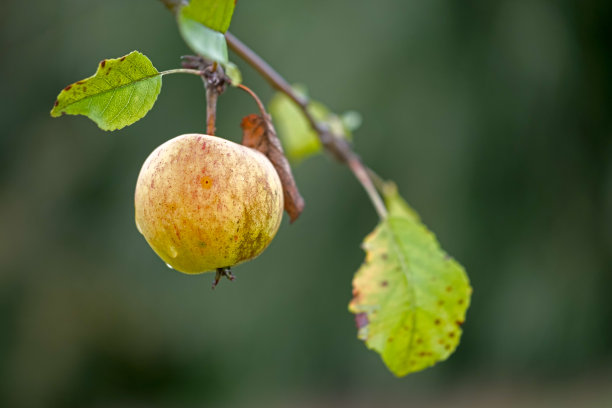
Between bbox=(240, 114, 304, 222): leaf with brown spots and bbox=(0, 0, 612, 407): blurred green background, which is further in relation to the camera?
bbox=(0, 0, 612, 407): blurred green background

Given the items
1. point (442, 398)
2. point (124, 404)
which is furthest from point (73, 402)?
point (442, 398)

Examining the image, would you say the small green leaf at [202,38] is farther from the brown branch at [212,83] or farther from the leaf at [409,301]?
the leaf at [409,301]

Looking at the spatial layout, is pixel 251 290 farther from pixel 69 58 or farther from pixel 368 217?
pixel 69 58

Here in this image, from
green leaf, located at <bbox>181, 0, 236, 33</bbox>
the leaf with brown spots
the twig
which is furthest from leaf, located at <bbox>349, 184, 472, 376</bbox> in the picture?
green leaf, located at <bbox>181, 0, 236, 33</bbox>

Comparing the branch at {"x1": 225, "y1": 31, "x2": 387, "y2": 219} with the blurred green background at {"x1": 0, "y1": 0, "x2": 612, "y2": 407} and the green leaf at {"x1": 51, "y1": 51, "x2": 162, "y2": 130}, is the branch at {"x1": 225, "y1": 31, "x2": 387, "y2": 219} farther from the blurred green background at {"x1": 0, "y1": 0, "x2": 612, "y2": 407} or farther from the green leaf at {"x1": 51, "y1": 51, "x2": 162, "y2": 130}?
the blurred green background at {"x1": 0, "y1": 0, "x2": 612, "y2": 407}

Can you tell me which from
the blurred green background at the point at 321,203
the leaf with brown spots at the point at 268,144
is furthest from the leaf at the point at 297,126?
the blurred green background at the point at 321,203

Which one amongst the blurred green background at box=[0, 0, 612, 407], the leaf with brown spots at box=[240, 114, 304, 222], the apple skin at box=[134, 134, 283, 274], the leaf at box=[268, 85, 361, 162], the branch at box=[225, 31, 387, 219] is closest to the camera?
the apple skin at box=[134, 134, 283, 274]
